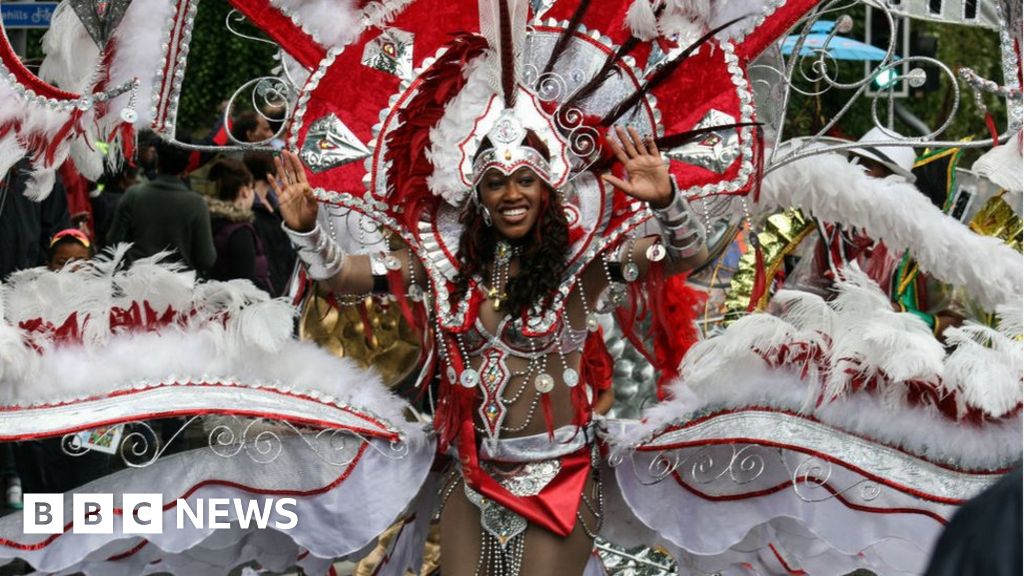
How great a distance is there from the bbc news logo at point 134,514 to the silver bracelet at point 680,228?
1226 mm

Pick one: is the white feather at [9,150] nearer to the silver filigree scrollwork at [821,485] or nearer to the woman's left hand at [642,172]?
the woman's left hand at [642,172]

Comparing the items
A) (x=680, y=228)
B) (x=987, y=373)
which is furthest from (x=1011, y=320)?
(x=680, y=228)

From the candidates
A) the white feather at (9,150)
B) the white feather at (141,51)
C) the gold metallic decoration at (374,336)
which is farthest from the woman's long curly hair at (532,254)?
the gold metallic decoration at (374,336)

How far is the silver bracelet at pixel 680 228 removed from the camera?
402 cm

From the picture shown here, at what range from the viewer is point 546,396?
4.13 metres

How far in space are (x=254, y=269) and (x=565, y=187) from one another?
12.2ft

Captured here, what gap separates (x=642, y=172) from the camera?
4012mm

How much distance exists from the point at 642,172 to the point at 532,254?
14.1 inches

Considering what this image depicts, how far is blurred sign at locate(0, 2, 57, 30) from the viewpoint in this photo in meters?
8.05

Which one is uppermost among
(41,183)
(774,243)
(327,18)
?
(327,18)

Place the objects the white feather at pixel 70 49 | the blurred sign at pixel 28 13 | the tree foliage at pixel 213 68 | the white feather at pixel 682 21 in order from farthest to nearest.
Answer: the tree foliage at pixel 213 68 < the blurred sign at pixel 28 13 < the white feather at pixel 70 49 < the white feather at pixel 682 21

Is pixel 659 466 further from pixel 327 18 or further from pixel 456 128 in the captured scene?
pixel 327 18

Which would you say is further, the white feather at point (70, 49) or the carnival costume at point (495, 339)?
the white feather at point (70, 49)

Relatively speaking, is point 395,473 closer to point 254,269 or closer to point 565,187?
point 565,187
